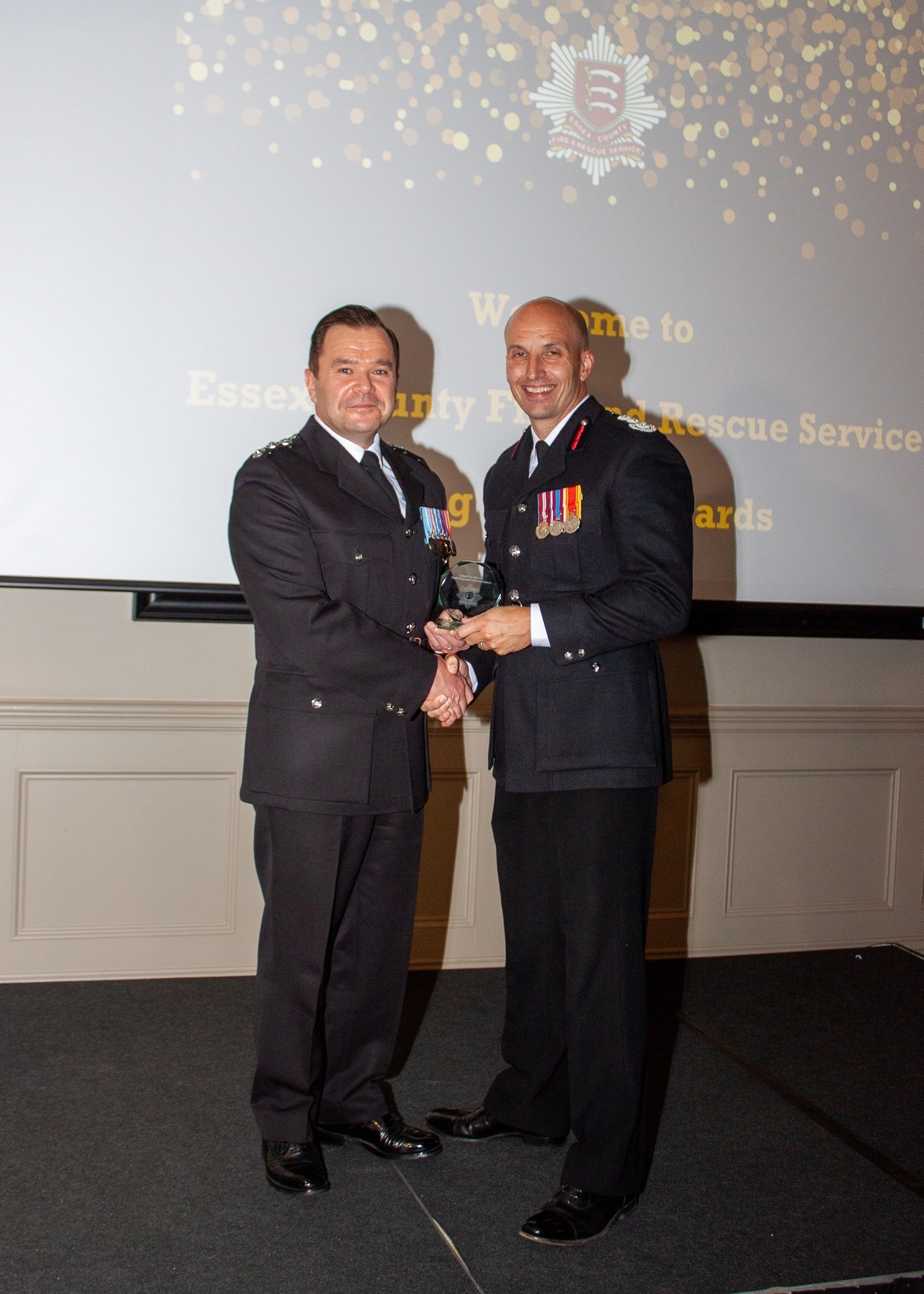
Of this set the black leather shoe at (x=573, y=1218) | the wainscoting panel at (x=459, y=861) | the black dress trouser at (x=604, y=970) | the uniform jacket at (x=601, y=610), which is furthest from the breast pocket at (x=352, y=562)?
the wainscoting panel at (x=459, y=861)

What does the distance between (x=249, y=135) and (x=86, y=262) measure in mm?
529

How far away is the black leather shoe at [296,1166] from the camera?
6.67ft

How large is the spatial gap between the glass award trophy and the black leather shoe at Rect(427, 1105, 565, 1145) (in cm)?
103

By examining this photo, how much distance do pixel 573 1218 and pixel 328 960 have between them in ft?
2.15

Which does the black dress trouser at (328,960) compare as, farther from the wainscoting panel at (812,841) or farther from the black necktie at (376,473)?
the wainscoting panel at (812,841)

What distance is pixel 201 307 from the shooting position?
284 centimetres

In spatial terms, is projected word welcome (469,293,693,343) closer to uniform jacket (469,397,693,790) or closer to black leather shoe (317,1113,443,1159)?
uniform jacket (469,397,693,790)

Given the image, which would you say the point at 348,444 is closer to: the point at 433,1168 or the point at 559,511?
the point at 559,511

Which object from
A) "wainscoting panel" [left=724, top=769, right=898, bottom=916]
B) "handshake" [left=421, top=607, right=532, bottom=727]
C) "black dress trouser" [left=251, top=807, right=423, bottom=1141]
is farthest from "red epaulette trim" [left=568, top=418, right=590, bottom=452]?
"wainscoting panel" [left=724, top=769, right=898, bottom=916]

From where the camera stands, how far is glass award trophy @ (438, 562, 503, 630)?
2.08 meters

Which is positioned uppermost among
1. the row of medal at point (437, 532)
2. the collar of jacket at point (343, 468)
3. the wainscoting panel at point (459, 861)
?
the collar of jacket at point (343, 468)

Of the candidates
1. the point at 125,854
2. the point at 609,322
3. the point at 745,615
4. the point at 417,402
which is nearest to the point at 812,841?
the point at 745,615

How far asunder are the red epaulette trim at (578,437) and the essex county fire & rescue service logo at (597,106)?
137 centimetres

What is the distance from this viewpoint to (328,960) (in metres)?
2.23
